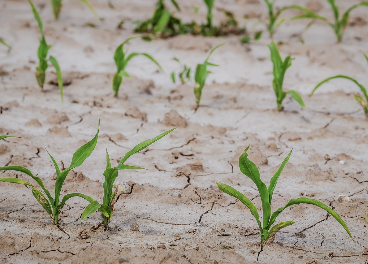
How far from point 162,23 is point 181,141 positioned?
1499mm

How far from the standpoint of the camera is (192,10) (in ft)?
14.9

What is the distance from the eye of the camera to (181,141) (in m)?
2.61

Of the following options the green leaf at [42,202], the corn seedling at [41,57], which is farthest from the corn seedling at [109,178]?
the corn seedling at [41,57]

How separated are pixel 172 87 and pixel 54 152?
1121mm

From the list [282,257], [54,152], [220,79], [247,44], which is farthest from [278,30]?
[282,257]

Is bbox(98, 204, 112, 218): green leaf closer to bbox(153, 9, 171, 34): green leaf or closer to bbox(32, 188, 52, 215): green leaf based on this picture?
bbox(32, 188, 52, 215): green leaf

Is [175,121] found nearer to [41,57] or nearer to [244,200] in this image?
[41,57]

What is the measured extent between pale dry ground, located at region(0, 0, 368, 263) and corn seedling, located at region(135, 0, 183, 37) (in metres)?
0.15

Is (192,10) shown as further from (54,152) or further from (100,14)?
(54,152)

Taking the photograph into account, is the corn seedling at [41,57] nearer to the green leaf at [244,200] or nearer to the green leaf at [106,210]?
the green leaf at [106,210]

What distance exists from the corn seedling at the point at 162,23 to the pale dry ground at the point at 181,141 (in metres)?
0.15

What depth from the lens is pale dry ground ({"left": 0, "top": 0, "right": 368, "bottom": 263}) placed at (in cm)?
176

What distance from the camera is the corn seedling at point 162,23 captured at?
3.79 meters

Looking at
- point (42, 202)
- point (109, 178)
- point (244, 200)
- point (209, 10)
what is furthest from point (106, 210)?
point (209, 10)
